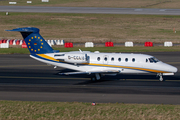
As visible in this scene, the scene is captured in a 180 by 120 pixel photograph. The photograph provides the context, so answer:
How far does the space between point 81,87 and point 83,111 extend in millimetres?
8341

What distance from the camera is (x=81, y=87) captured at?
25656 millimetres

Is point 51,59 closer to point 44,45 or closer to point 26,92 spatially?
point 44,45

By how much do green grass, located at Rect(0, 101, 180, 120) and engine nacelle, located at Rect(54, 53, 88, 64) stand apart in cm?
920

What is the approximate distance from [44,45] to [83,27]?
52.4 meters

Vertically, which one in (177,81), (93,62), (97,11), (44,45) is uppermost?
(97,11)

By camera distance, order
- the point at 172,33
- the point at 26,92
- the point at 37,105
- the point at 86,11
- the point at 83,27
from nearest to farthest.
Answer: the point at 37,105
the point at 26,92
the point at 172,33
the point at 83,27
the point at 86,11

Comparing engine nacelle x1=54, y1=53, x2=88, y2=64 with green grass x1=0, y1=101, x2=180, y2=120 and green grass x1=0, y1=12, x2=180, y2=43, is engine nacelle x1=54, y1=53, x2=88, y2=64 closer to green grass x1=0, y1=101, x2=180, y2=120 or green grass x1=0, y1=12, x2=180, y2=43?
green grass x1=0, y1=101, x2=180, y2=120

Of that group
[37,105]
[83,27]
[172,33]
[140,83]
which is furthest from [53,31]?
[37,105]

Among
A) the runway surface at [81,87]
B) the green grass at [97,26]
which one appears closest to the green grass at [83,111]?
the runway surface at [81,87]

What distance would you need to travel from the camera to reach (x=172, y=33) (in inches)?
2958

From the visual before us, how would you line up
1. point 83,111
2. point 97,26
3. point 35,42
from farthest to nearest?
1. point 97,26
2. point 35,42
3. point 83,111

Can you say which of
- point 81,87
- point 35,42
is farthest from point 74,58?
point 35,42

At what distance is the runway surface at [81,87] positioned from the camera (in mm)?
21547

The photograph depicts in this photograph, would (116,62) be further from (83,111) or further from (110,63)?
(83,111)
